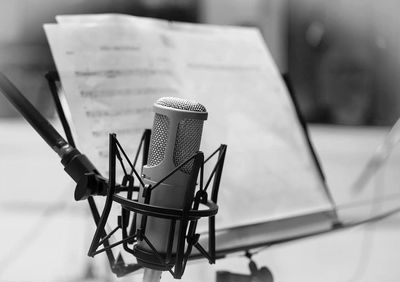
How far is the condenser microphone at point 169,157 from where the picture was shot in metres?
0.49

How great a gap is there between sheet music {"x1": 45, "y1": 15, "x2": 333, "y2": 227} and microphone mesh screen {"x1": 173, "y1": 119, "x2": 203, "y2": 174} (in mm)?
167

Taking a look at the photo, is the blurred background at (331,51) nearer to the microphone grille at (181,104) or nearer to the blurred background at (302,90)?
the blurred background at (302,90)

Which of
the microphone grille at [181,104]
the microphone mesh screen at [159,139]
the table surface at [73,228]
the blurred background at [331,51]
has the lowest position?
the table surface at [73,228]

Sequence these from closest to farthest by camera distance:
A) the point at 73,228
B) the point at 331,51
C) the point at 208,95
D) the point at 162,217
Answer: the point at 162,217, the point at 208,95, the point at 73,228, the point at 331,51

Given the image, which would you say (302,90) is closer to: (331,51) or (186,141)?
(331,51)

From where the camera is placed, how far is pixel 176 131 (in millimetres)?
490

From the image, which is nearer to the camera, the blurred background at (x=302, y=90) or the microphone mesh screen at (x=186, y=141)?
the microphone mesh screen at (x=186, y=141)

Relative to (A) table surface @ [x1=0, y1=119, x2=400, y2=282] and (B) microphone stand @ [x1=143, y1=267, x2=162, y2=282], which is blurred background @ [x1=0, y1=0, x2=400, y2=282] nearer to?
(A) table surface @ [x1=0, y1=119, x2=400, y2=282]

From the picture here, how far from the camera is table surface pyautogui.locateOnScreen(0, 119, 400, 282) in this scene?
4.95ft

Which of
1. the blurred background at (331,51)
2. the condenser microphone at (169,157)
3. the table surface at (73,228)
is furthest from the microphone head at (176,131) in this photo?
the blurred background at (331,51)

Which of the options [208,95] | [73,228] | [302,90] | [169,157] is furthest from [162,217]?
[302,90]

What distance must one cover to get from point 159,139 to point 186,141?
0.08 feet

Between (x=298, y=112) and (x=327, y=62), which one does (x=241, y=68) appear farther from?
(x=327, y=62)

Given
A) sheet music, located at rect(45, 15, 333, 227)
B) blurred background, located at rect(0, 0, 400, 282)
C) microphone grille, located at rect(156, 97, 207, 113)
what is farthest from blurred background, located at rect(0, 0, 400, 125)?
microphone grille, located at rect(156, 97, 207, 113)
